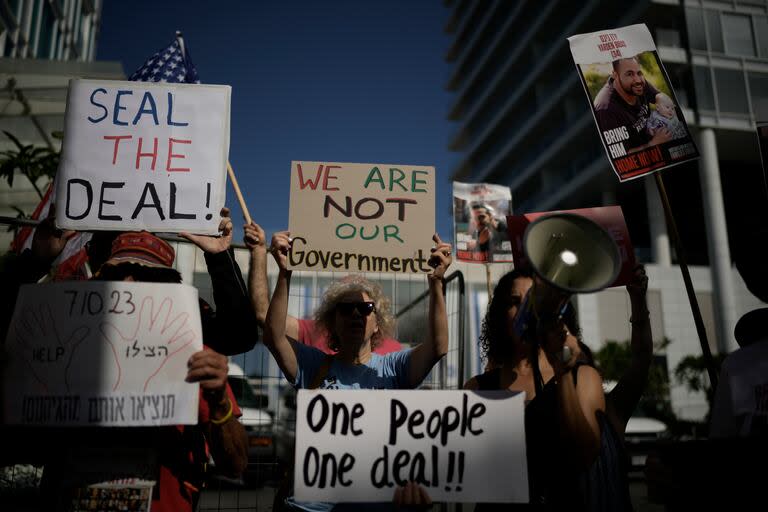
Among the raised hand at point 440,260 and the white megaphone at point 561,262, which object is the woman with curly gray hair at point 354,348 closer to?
the raised hand at point 440,260

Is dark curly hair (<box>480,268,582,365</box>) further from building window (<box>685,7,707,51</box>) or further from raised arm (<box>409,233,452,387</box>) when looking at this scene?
building window (<box>685,7,707,51</box>)

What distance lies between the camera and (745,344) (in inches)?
83.0

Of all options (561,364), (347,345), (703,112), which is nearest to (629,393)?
(561,364)

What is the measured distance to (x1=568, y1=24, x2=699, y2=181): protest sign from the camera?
3.26 meters

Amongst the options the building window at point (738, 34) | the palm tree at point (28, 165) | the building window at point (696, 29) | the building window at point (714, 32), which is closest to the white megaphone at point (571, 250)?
the palm tree at point (28, 165)

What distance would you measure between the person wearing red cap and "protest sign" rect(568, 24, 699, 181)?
7.72 feet

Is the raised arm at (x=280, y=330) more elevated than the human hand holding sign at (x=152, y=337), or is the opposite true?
the raised arm at (x=280, y=330)

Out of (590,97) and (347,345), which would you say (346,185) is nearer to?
(347,345)

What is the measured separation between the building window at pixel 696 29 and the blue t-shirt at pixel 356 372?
92.7ft

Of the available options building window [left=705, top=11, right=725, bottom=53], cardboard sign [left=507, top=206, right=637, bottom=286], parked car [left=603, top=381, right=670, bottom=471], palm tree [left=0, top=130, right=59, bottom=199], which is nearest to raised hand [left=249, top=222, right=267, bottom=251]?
cardboard sign [left=507, top=206, right=637, bottom=286]

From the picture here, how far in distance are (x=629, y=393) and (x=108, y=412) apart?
1.95 metres

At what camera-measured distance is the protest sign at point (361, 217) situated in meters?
2.99

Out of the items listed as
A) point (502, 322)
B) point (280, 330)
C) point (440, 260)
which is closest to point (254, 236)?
point (280, 330)

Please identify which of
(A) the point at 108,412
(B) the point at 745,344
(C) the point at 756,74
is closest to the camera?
(A) the point at 108,412
